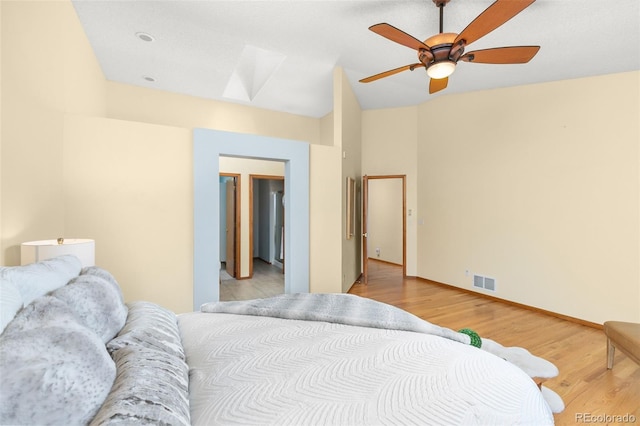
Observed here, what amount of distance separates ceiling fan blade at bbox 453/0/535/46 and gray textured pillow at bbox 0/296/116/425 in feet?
8.25

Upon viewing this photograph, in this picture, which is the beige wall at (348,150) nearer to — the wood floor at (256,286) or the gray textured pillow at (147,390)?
the wood floor at (256,286)

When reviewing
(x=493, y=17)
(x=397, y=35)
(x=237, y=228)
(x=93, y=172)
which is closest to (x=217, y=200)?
(x=93, y=172)

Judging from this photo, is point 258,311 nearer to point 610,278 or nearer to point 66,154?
point 66,154

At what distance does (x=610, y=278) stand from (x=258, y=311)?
3987mm

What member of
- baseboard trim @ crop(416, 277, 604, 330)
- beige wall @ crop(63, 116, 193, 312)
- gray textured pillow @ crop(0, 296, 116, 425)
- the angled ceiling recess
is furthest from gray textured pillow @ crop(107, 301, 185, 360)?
baseboard trim @ crop(416, 277, 604, 330)

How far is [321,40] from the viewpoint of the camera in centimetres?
318

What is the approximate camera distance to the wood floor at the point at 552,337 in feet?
6.57

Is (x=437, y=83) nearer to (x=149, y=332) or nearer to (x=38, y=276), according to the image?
(x=149, y=332)

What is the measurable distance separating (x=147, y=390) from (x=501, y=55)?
2989 millimetres

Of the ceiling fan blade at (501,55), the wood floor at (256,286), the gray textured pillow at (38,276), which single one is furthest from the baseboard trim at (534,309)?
the gray textured pillow at (38,276)

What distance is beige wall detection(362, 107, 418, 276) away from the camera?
5.46 meters

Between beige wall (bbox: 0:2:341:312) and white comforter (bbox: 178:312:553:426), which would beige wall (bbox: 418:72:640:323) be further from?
white comforter (bbox: 178:312:553:426)

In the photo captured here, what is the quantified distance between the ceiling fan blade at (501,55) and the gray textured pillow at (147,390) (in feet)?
9.00

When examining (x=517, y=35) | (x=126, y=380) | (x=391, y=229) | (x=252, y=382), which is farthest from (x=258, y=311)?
(x=391, y=229)
